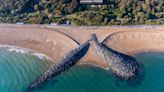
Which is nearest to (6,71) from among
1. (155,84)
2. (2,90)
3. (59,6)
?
(2,90)

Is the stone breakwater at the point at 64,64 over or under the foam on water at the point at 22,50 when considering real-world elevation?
under

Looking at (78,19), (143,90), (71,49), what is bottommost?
(143,90)

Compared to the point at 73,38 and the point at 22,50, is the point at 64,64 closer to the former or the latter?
the point at 73,38

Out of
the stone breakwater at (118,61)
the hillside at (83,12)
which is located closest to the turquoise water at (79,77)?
the stone breakwater at (118,61)

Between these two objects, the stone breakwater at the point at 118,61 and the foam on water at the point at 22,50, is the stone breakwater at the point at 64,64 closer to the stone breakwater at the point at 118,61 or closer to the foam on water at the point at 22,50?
the stone breakwater at the point at 118,61

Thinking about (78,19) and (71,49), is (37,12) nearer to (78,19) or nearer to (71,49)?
(78,19)

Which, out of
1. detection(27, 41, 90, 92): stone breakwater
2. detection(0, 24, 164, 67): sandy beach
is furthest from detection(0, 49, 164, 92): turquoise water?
detection(0, 24, 164, 67): sandy beach
